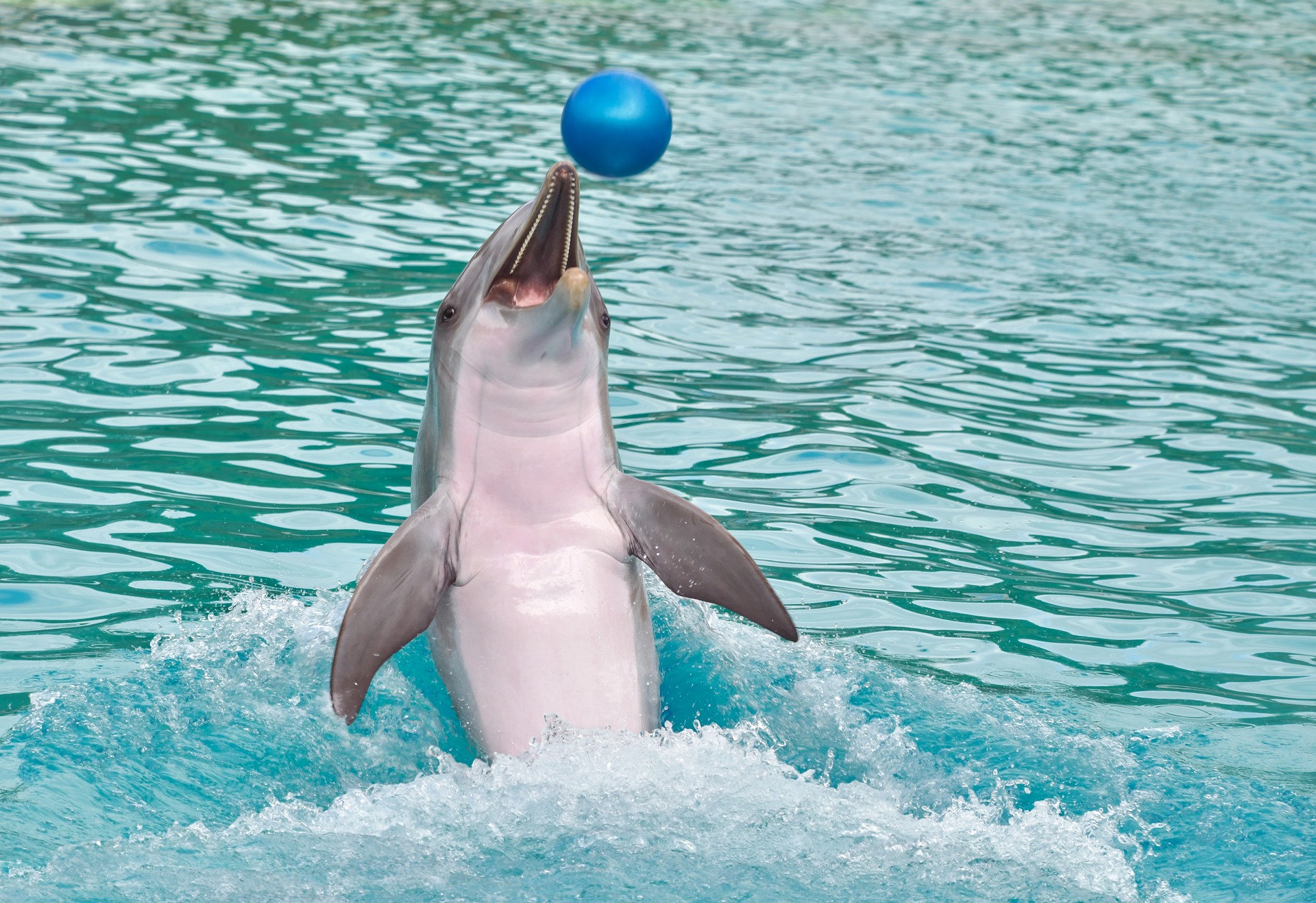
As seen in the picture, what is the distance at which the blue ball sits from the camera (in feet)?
17.1

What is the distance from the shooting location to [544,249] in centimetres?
408

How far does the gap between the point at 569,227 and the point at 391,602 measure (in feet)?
3.45

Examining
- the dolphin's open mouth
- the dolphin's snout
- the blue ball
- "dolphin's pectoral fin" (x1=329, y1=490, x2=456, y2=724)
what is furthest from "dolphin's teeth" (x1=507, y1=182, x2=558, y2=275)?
the blue ball

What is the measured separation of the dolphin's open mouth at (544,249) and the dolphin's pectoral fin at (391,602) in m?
0.62

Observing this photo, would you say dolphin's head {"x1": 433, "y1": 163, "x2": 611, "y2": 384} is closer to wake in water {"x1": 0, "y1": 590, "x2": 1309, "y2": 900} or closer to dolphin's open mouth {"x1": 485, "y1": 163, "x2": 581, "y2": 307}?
dolphin's open mouth {"x1": 485, "y1": 163, "x2": 581, "y2": 307}

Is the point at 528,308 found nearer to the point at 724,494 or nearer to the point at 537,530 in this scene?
the point at 537,530

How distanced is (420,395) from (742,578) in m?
3.66

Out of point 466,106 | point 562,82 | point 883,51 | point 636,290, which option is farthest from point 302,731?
point 883,51

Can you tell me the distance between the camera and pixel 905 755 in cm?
457

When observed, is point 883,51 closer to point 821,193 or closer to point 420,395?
point 821,193

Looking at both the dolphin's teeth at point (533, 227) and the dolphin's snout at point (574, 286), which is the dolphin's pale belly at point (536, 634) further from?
the dolphin's teeth at point (533, 227)

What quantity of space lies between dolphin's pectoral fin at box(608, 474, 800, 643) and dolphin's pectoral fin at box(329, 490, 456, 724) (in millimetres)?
518

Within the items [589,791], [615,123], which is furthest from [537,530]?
[615,123]

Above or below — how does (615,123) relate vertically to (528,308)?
above
